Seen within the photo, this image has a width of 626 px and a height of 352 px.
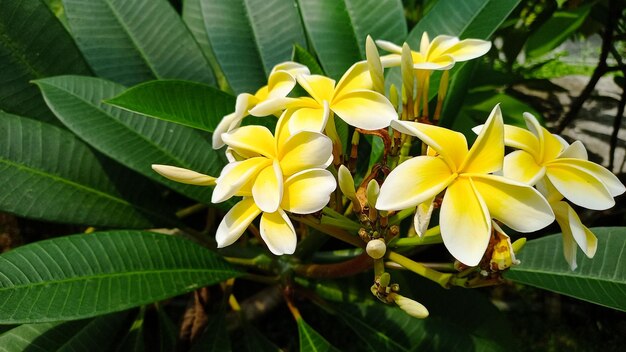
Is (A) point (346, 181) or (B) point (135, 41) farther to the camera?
(B) point (135, 41)

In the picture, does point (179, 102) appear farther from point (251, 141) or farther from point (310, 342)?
point (310, 342)

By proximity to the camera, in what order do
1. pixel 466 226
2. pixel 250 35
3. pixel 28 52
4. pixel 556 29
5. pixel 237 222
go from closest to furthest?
pixel 466 226 → pixel 237 222 → pixel 28 52 → pixel 250 35 → pixel 556 29

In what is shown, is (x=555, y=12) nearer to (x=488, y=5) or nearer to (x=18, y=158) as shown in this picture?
(x=488, y=5)

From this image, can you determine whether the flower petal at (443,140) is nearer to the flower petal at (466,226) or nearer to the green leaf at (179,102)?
the flower petal at (466,226)

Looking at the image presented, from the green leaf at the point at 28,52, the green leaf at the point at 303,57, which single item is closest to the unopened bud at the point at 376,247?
the green leaf at the point at 303,57

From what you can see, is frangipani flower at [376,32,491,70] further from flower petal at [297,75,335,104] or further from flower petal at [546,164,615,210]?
flower petal at [546,164,615,210]

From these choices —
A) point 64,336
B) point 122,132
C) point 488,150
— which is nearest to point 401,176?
point 488,150
